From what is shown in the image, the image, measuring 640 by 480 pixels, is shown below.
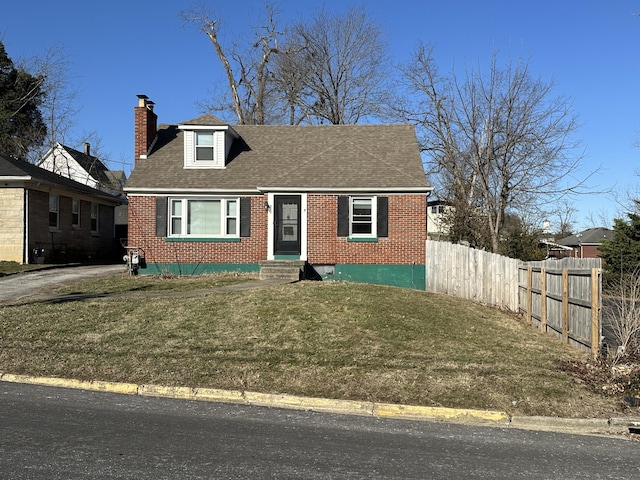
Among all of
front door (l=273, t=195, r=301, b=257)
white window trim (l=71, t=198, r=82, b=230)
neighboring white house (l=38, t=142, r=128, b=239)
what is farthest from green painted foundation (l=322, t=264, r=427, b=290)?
neighboring white house (l=38, t=142, r=128, b=239)

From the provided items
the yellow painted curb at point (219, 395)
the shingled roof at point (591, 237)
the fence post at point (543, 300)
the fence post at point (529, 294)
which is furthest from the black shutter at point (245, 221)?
the shingled roof at point (591, 237)

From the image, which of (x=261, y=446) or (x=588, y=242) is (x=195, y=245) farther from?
(x=588, y=242)

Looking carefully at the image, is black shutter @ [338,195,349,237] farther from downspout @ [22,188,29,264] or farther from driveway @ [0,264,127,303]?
downspout @ [22,188,29,264]

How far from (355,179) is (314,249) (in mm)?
2655

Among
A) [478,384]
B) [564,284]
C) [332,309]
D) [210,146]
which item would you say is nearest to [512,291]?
[564,284]

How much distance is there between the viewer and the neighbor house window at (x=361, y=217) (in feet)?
62.1

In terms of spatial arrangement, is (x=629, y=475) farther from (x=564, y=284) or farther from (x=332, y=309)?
(x=332, y=309)

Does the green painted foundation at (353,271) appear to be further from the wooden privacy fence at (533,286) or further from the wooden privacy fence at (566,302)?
the wooden privacy fence at (566,302)

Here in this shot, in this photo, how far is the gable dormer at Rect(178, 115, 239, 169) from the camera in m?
20.5

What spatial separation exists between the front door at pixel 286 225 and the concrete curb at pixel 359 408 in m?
11.4

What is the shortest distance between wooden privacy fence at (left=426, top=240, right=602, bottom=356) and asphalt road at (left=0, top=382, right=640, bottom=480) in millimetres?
3743

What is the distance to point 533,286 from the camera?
517 inches

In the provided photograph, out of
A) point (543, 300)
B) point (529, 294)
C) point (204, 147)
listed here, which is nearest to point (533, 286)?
point (529, 294)

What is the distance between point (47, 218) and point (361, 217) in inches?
487
